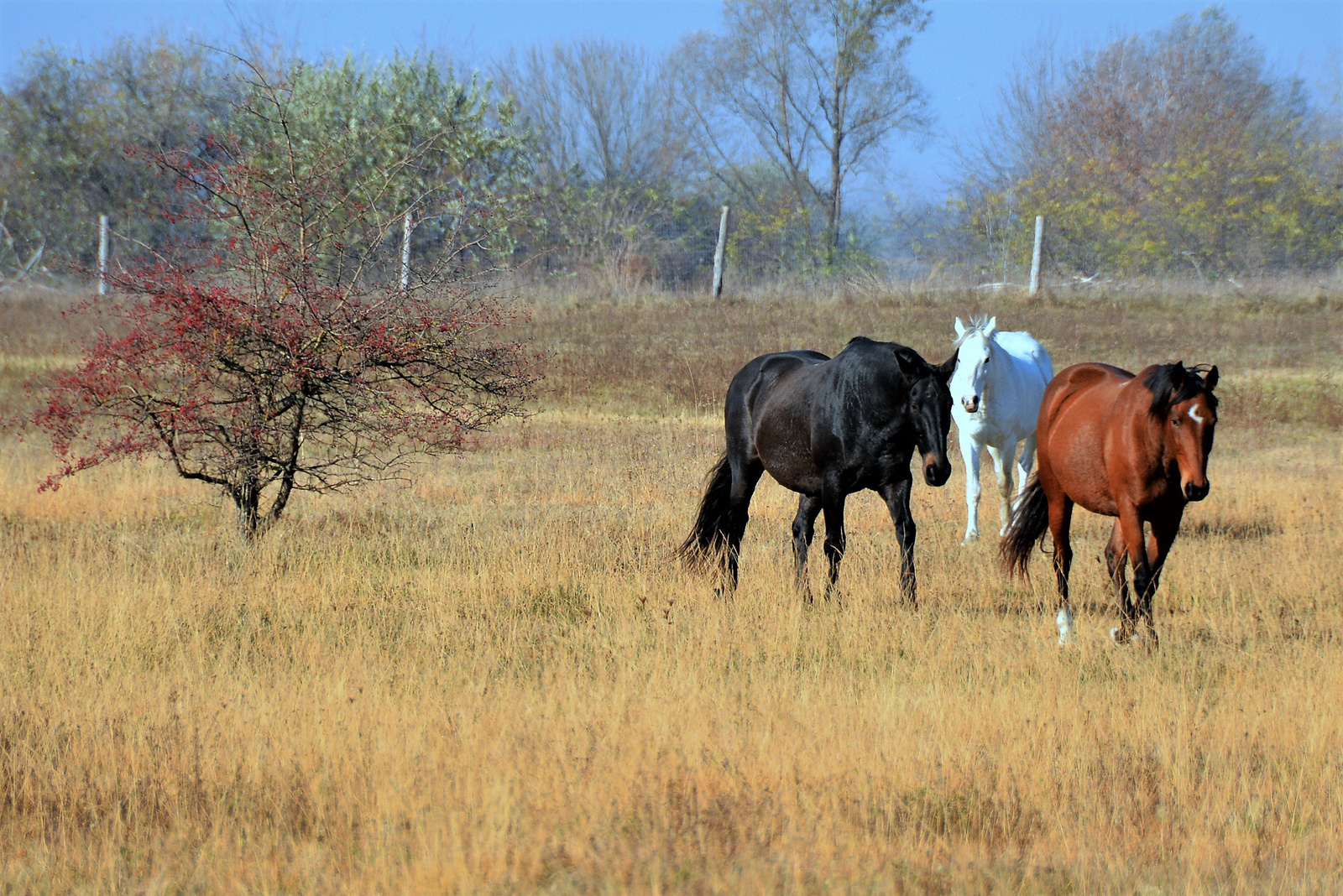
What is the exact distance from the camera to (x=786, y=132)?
43.8 meters

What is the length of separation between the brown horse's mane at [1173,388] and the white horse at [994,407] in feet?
12.4

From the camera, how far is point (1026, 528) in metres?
7.52

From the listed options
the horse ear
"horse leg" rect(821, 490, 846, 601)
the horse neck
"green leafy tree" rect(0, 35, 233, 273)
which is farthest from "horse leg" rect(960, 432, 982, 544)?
"green leafy tree" rect(0, 35, 233, 273)

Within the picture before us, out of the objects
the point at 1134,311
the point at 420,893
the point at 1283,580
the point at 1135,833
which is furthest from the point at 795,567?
the point at 1134,311

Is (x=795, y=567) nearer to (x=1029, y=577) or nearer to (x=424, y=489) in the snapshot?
(x=1029, y=577)

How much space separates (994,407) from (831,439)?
11.9 feet

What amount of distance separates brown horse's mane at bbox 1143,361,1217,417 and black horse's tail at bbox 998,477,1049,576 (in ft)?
5.92

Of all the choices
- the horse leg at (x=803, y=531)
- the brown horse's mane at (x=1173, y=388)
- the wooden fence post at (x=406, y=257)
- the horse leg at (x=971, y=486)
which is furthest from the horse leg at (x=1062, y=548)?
the wooden fence post at (x=406, y=257)

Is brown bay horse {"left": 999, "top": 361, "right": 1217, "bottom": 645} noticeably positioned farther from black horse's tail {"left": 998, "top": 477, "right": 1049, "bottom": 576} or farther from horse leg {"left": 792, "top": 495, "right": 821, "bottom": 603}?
horse leg {"left": 792, "top": 495, "right": 821, "bottom": 603}

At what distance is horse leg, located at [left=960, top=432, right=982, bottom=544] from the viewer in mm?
9875

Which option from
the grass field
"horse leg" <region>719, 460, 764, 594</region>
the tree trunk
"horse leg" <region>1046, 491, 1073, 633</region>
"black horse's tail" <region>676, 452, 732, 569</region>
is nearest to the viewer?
the grass field

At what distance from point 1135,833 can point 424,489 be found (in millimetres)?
9608

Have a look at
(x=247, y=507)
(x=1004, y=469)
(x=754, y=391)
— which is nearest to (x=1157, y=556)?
(x=754, y=391)

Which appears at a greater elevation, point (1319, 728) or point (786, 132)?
point (786, 132)
